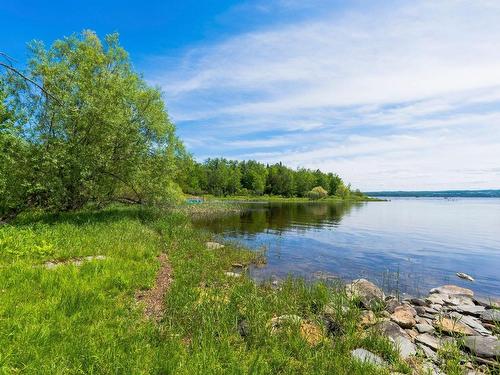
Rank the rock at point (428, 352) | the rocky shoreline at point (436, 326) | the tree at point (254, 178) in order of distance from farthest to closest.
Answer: the tree at point (254, 178) → the rock at point (428, 352) → the rocky shoreline at point (436, 326)

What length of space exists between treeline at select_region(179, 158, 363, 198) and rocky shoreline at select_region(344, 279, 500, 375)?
112897 mm

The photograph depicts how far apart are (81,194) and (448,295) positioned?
88.8ft

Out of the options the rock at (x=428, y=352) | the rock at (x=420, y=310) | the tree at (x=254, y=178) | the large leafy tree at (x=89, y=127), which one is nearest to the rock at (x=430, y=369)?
the rock at (x=428, y=352)

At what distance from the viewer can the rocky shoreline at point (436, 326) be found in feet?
26.7

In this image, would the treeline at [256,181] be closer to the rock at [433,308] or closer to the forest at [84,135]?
the forest at [84,135]

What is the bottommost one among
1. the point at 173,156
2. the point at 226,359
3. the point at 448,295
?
the point at 448,295

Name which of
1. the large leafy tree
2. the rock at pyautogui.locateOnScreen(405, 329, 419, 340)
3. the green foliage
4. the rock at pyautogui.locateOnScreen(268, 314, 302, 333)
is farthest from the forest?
the green foliage

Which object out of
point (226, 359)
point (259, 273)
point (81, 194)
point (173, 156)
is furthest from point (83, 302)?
point (173, 156)

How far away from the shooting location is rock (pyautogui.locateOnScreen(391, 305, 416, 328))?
35.6 feet

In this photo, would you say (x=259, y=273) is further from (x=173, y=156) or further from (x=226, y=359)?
(x=173, y=156)

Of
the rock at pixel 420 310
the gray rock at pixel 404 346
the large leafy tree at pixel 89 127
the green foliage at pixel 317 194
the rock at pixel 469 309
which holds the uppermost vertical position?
the large leafy tree at pixel 89 127

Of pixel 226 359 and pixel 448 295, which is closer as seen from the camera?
pixel 226 359

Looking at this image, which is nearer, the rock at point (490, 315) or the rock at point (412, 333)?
the rock at point (412, 333)

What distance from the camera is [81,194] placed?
87.6 feet
